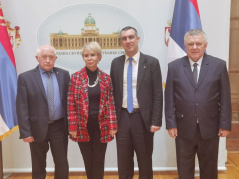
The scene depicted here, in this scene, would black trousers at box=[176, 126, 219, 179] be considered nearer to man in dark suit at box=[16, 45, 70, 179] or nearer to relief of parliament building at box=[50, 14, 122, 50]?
man in dark suit at box=[16, 45, 70, 179]

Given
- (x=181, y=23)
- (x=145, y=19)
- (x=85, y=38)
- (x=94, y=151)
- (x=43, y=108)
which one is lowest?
(x=94, y=151)

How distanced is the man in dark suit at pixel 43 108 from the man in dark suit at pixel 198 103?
35.8 inches

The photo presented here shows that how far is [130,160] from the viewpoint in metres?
2.35

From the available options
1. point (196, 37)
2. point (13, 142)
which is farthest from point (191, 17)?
point (13, 142)

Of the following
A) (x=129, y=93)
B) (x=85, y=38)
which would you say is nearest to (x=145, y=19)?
(x=85, y=38)

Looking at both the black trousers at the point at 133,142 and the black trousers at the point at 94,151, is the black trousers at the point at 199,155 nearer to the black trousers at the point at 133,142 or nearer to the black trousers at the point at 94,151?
the black trousers at the point at 133,142

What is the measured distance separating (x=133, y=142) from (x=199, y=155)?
562 mm

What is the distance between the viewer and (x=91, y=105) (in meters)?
2.18

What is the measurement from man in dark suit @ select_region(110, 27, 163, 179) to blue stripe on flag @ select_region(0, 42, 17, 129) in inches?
42.9

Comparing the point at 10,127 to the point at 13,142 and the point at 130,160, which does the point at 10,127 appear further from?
the point at 130,160

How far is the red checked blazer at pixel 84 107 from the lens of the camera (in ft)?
7.06

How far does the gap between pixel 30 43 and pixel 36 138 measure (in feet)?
4.40

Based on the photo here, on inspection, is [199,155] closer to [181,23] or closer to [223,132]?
[223,132]

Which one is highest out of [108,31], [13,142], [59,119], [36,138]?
[108,31]
